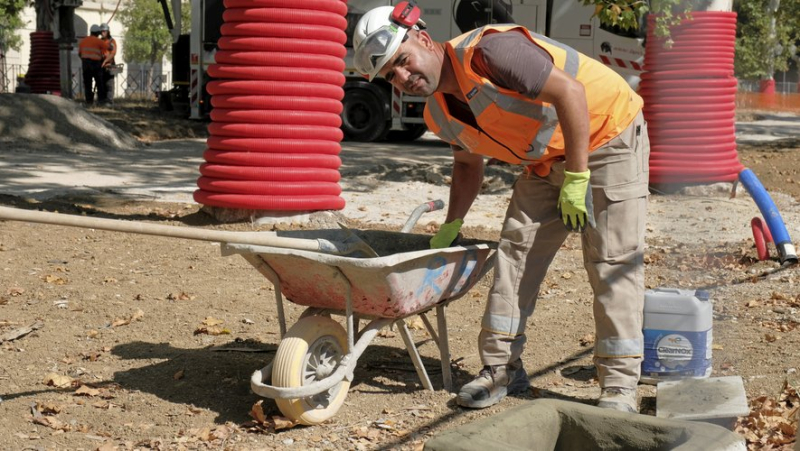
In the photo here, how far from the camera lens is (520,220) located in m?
4.47

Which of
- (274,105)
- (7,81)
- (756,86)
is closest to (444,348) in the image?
(274,105)

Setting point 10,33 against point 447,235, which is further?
point 10,33

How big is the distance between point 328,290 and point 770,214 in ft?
13.5

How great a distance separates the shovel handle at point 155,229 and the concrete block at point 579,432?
131 cm

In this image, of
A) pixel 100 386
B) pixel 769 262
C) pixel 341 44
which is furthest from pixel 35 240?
pixel 769 262

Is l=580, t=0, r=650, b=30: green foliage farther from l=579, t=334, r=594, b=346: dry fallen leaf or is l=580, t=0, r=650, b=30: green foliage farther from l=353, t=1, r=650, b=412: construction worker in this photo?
l=353, t=1, r=650, b=412: construction worker

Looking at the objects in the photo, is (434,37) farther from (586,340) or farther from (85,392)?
(85,392)

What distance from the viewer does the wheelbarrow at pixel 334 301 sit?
3984mm

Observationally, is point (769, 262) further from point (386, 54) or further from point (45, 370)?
point (45, 370)

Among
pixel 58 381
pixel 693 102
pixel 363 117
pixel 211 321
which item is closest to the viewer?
pixel 58 381

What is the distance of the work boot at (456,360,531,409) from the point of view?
4395 mm

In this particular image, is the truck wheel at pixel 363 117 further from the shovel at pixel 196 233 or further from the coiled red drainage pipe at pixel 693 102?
the shovel at pixel 196 233

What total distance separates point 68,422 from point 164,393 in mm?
495

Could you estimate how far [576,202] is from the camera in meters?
4.05
